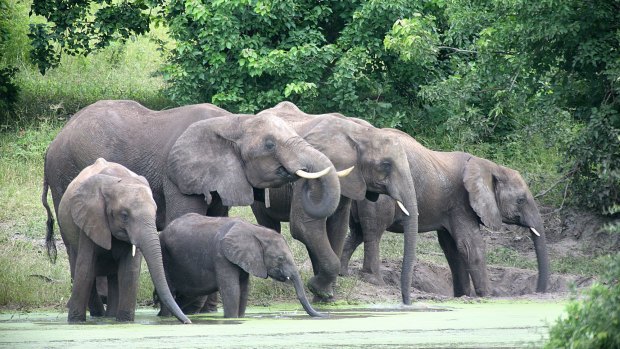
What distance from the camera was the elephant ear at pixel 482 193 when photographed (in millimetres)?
17141

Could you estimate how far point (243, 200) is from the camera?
597 inches

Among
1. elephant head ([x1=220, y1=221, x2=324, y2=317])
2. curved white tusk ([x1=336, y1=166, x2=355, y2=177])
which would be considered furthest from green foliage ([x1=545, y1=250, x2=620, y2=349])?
curved white tusk ([x1=336, y1=166, x2=355, y2=177])

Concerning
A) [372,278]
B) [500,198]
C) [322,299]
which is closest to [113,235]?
[322,299]

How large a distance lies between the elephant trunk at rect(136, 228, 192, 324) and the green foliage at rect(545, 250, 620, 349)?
457cm

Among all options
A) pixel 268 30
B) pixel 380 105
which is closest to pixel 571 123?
pixel 380 105

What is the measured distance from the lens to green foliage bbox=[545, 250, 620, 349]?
28.9 feet

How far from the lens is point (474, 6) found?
1941 cm

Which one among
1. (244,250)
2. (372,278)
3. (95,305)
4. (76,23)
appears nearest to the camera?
(244,250)

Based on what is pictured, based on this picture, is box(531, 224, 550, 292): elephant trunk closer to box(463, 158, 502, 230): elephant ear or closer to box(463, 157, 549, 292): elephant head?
box(463, 157, 549, 292): elephant head

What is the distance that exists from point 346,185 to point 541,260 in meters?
2.92

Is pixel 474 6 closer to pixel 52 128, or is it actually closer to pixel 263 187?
pixel 263 187

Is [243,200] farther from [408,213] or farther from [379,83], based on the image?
[379,83]

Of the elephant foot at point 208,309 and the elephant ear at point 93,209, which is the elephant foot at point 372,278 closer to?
the elephant foot at point 208,309

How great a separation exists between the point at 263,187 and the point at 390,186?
4.77 feet
